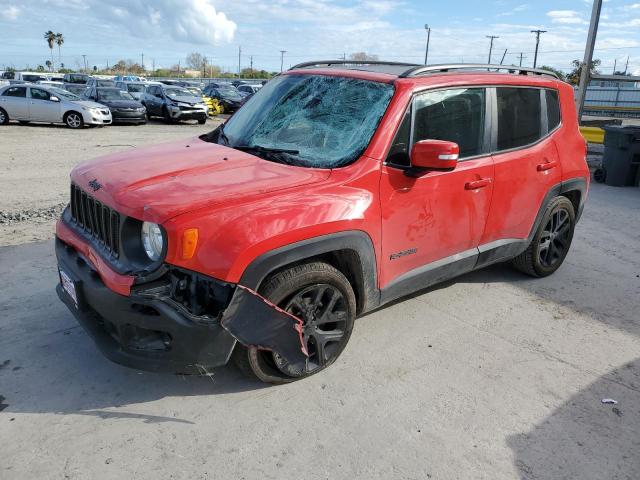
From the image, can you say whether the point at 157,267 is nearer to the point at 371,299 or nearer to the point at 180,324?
the point at 180,324

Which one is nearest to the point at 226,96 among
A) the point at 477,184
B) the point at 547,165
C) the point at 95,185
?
the point at 547,165

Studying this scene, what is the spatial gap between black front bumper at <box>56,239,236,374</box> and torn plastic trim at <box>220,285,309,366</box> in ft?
0.27

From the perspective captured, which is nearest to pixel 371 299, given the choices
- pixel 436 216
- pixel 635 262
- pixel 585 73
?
pixel 436 216

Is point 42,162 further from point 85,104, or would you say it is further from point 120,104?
point 120,104

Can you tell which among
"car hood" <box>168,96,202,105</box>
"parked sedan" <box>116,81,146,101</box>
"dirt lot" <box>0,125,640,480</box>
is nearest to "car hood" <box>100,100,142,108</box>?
"car hood" <box>168,96,202,105</box>

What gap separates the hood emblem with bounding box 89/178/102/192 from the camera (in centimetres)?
303

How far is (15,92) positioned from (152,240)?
1929 cm

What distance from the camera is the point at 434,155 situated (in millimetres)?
3141

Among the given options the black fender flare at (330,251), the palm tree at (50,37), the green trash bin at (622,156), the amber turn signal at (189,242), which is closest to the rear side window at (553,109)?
the black fender flare at (330,251)

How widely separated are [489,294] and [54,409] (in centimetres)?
348

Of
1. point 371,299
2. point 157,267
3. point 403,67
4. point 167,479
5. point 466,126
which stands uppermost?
point 403,67

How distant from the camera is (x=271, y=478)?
2492mm

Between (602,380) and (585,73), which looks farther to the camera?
(585,73)

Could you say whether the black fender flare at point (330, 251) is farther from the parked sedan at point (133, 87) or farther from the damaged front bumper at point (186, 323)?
the parked sedan at point (133, 87)
